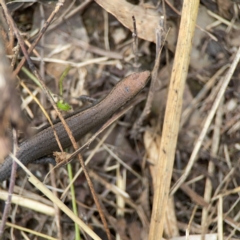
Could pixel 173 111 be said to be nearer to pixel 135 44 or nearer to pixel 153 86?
pixel 153 86

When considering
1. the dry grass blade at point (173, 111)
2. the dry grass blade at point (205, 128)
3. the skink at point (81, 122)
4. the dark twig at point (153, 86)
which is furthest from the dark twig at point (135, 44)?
the dry grass blade at point (205, 128)

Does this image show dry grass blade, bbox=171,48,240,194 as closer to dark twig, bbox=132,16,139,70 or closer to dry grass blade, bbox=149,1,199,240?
dry grass blade, bbox=149,1,199,240

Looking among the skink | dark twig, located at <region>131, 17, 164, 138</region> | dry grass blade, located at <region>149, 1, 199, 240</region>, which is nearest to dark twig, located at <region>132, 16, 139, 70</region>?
the skink

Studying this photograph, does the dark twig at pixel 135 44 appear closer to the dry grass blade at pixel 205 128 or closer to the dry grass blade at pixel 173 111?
the dry grass blade at pixel 173 111

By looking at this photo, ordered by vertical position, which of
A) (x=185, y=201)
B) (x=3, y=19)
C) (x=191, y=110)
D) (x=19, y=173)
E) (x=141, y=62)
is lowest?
(x=185, y=201)

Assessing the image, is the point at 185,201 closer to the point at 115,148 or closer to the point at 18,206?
the point at 115,148

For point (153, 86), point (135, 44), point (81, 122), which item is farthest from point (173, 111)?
point (81, 122)

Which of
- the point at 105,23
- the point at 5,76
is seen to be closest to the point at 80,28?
the point at 105,23
